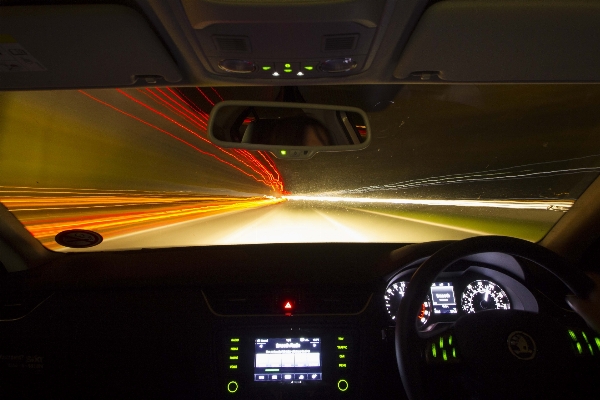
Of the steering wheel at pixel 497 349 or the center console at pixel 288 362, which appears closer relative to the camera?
the steering wheel at pixel 497 349

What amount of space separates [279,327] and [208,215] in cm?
221

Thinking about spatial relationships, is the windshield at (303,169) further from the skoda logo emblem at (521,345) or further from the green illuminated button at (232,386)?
the skoda logo emblem at (521,345)

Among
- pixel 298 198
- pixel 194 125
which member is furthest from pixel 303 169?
pixel 194 125

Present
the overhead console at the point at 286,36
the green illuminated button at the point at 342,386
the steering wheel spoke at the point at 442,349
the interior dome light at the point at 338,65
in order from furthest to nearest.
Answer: the green illuminated button at the point at 342,386 → the interior dome light at the point at 338,65 → the steering wheel spoke at the point at 442,349 → the overhead console at the point at 286,36

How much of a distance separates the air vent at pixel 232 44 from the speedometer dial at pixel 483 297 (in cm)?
253

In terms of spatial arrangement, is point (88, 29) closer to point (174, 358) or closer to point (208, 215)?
point (174, 358)

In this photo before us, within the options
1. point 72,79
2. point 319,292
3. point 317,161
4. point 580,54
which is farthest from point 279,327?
point 580,54

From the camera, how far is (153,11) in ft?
6.39

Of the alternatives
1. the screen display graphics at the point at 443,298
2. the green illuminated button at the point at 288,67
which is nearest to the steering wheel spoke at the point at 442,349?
the screen display graphics at the point at 443,298

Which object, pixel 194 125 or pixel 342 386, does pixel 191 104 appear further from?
pixel 342 386

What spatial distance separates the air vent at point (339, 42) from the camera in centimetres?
213

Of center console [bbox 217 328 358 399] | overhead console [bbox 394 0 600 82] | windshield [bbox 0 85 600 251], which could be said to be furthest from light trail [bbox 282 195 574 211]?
overhead console [bbox 394 0 600 82]

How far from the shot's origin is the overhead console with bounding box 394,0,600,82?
1941 millimetres

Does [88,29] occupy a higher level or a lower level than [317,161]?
lower
